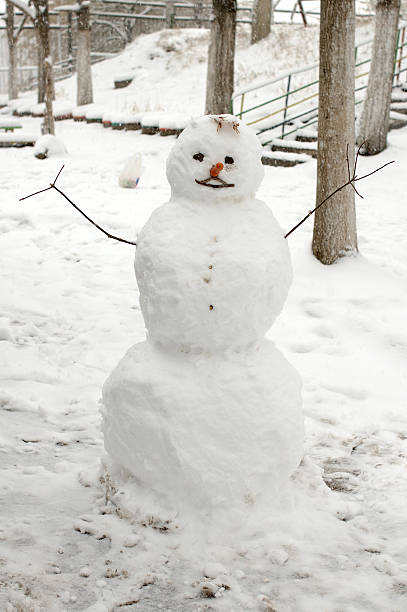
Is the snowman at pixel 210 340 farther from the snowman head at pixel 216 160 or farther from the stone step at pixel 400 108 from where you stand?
the stone step at pixel 400 108

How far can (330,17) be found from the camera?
5.16 meters

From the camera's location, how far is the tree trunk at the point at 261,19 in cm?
1736

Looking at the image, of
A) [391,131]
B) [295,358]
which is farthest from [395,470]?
[391,131]

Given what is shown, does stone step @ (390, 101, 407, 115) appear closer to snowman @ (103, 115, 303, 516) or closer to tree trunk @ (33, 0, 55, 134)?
tree trunk @ (33, 0, 55, 134)

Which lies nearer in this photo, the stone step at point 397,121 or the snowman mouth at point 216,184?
the snowman mouth at point 216,184

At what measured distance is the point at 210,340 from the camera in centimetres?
242

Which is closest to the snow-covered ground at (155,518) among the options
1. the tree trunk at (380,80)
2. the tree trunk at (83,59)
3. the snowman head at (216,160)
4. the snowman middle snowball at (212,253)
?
the snowman middle snowball at (212,253)

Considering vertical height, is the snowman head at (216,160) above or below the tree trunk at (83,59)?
below

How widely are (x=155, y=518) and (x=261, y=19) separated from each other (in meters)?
17.9

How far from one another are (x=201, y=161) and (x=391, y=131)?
845 centimetres

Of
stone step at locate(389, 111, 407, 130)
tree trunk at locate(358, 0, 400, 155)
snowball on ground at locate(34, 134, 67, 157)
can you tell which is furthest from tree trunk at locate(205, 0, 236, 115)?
snowball on ground at locate(34, 134, 67, 157)

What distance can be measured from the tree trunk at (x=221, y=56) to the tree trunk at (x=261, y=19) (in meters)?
9.38

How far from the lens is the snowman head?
2396 millimetres

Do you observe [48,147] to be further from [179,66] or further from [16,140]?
[179,66]
